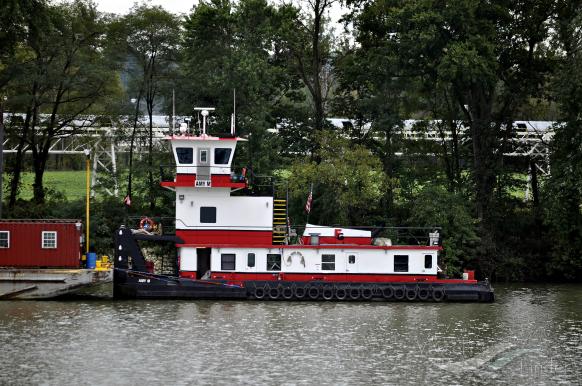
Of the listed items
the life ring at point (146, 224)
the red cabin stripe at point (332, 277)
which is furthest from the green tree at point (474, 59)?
the life ring at point (146, 224)

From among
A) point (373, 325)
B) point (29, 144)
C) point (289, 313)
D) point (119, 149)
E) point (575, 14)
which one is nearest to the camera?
point (373, 325)

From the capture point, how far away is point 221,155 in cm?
4347

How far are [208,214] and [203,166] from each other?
2089mm

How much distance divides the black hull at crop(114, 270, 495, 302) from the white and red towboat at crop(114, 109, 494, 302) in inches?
1.7

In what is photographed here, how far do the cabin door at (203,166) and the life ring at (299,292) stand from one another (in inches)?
237

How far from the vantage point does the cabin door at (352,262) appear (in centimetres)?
4338

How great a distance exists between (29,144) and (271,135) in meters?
14.1

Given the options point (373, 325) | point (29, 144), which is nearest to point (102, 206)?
point (29, 144)

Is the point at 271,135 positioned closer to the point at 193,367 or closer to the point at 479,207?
the point at 479,207

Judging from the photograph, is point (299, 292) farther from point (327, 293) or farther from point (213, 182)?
point (213, 182)

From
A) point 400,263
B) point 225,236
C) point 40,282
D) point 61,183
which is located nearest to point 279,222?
point 225,236

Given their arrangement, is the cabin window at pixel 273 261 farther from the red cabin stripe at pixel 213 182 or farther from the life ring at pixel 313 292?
the red cabin stripe at pixel 213 182

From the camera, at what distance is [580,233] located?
168 ft

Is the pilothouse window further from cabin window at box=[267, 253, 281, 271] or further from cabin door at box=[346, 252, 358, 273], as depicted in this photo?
cabin door at box=[346, 252, 358, 273]
